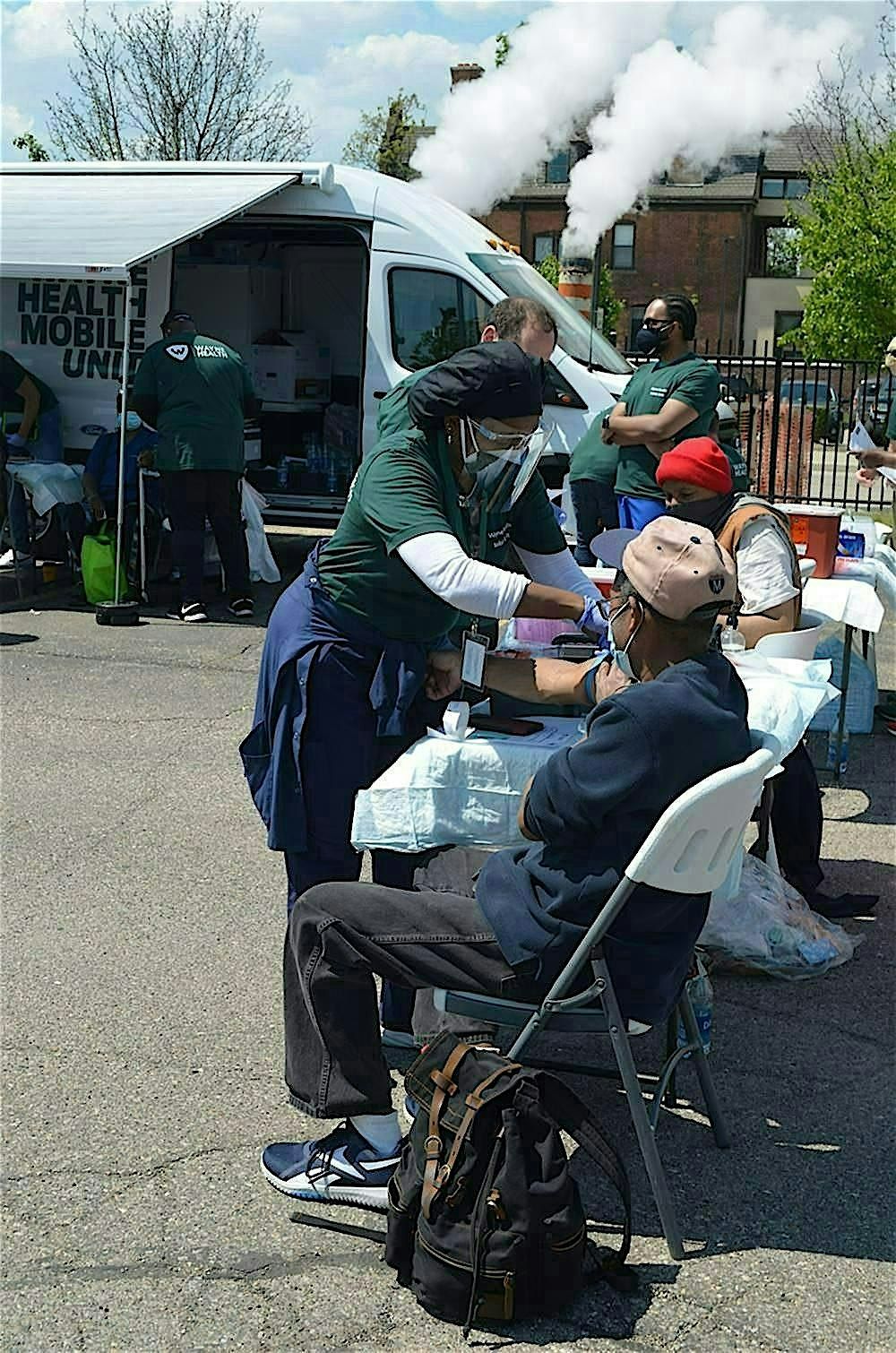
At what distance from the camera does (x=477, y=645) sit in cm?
376

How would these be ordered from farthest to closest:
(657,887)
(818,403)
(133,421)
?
(818,403) < (133,421) < (657,887)

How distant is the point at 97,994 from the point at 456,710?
150 cm

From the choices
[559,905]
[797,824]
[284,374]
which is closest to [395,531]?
[559,905]

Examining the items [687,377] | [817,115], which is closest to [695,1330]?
[687,377]

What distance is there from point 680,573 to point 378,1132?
1.41 meters

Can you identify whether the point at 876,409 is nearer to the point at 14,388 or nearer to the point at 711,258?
the point at 14,388

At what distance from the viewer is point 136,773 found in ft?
21.9

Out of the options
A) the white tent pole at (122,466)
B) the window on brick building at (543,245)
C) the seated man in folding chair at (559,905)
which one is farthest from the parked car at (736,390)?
the window on brick building at (543,245)

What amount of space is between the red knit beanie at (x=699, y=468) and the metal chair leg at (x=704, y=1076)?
201 cm

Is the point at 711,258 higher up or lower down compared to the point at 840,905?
higher up

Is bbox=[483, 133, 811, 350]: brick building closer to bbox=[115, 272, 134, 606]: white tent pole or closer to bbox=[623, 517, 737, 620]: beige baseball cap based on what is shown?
bbox=[115, 272, 134, 606]: white tent pole

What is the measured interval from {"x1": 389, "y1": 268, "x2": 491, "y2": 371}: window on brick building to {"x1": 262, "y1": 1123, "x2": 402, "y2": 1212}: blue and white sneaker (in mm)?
8112

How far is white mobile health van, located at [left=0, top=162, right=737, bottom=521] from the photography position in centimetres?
1031

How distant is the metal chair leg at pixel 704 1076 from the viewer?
360 cm
